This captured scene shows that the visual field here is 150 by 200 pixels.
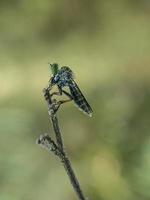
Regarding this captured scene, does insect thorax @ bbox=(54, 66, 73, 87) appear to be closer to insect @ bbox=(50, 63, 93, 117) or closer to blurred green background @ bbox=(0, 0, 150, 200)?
insect @ bbox=(50, 63, 93, 117)

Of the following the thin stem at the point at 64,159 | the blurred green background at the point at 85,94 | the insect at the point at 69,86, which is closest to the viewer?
the thin stem at the point at 64,159

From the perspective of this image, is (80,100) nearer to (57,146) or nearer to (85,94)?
(57,146)

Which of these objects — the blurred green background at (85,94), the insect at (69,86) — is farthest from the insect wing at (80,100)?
the blurred green background at (85,94)

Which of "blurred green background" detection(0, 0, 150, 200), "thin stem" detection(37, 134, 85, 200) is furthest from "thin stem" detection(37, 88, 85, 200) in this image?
"blurred green background" detection(0, 0, 150, 200)

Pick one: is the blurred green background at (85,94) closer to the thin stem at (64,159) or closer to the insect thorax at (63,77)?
the insect thorax at (63,77)

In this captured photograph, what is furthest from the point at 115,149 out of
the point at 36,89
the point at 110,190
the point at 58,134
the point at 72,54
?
the point at 58,134

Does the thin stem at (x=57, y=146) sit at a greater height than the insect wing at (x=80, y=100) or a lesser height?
lesser

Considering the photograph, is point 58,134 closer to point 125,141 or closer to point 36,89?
point 125,141
